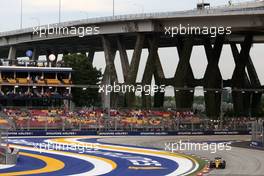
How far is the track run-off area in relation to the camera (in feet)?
91.3

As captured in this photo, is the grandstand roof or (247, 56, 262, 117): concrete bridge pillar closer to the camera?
the grandstand roof

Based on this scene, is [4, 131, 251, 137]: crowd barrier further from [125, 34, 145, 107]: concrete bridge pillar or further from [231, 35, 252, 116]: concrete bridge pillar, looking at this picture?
[231, 35, 252, 116]: concrete bridge pillar

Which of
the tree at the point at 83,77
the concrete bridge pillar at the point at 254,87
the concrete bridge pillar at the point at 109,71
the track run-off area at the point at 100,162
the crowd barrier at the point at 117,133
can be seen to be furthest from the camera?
the tree at the point at 83,77

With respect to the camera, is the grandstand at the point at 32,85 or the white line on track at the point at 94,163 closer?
the white line on track at the point at 94,163

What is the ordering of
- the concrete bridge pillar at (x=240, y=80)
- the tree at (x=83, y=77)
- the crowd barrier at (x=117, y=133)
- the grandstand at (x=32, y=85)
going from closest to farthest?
the crowd barrier at (x=117, y=133), the grandstand at (x=32, y=85), the concrete bridge pillar at (x=240, y=80), the tree at (x=83, y=77)

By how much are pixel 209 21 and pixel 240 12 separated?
5706mm

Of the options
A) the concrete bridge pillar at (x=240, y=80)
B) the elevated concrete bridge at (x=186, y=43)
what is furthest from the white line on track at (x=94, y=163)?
the concrete bridge pillar at (x=240, y=80)

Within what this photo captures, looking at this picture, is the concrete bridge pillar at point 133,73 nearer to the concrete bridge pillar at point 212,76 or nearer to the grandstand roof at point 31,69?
the grandstand roof at point 31,69

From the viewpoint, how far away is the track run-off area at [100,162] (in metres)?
27.8

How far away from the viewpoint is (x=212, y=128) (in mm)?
70125

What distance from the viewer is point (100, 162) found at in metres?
32.9

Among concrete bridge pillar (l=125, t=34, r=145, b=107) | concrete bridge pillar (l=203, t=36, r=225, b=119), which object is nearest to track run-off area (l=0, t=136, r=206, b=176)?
concrete bridge pillar (l=125, t=34, r=145, b=107)

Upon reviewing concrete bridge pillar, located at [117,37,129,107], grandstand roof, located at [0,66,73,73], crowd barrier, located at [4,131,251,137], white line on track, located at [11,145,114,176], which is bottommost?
white line on track, located at [11,145,114,176]

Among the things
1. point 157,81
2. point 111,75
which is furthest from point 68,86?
point 157,81
